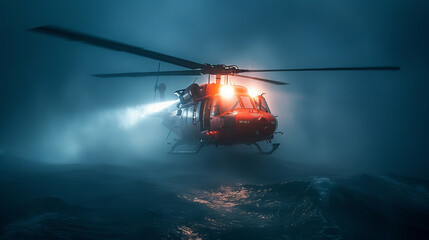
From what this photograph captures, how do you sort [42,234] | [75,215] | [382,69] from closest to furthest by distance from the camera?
[42,234] → [75,215] → [382,69]

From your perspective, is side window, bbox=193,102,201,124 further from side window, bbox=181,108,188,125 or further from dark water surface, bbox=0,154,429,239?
dark water surface, bbox=0,154,429,239

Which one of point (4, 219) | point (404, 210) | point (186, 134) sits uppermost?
point (186, 134)

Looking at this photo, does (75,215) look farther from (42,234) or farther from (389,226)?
(389,226)

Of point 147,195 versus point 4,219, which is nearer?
point 4,219

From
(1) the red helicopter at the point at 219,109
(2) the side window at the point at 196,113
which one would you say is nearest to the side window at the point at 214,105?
(1) the red helicopter at the point at 219,109

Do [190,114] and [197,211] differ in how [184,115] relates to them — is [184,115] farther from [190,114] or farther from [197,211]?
[197,211]

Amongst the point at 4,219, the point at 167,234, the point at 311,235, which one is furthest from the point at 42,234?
the point at 311,235

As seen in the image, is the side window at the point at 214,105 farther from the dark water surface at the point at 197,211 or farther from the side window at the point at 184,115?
the dark water surface at the point at 197,211

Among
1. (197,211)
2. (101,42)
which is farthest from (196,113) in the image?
(101,42)
